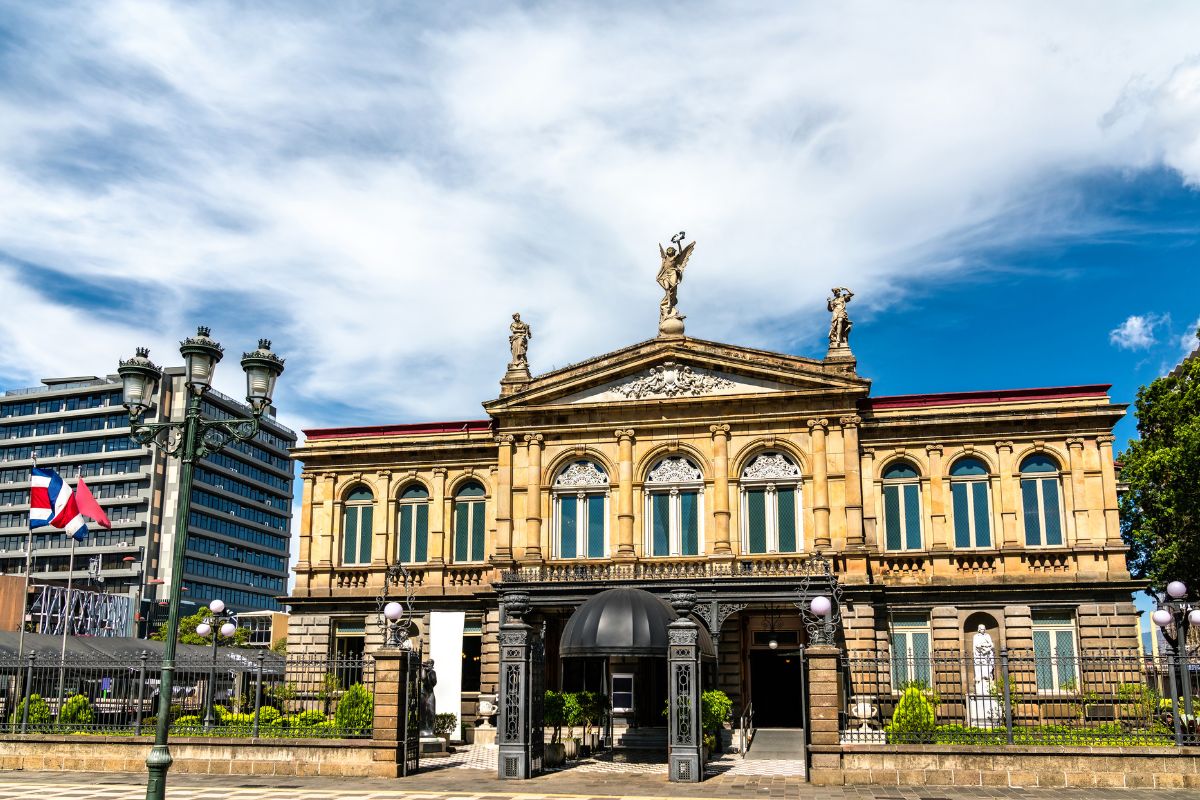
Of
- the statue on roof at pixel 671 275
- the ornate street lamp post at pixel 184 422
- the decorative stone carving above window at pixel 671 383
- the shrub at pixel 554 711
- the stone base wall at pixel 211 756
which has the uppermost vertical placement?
the statue on roof at pixel 671 275

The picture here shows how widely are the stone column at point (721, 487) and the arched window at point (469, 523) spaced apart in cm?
899

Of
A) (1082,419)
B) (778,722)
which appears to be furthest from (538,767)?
(1082,419)

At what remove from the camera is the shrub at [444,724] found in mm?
30734

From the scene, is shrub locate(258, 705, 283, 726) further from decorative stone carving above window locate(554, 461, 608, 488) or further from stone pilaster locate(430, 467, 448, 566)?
decorative stone carving above window locate(554, 461, 608, 488)

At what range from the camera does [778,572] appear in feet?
109

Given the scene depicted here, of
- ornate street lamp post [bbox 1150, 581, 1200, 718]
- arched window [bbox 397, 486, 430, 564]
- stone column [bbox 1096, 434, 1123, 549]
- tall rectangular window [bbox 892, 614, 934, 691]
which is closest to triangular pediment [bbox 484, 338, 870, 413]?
arched window [bbox 397, 486, 430, 564]

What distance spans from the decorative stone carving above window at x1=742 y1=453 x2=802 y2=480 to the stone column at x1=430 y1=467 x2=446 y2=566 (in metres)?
11.2

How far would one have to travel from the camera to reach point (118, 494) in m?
103

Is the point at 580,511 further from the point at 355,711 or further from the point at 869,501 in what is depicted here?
the point at 355,711

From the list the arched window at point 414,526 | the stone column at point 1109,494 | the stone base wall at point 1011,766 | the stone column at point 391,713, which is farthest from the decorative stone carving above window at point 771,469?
the stone column at point 391,713

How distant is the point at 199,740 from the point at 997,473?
25020 millimetres

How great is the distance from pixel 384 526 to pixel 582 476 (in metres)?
7.96

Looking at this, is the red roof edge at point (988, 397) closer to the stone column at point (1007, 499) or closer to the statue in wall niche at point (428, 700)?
the stone column at point (1007, 499)

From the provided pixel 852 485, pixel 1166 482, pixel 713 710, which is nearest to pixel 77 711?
pixel 713 710
